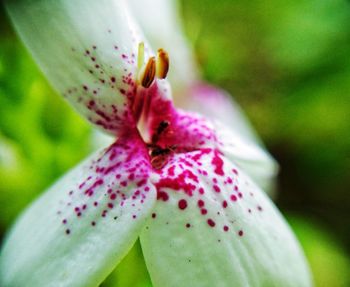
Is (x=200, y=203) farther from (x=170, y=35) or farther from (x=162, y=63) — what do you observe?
(x=170, y=35)

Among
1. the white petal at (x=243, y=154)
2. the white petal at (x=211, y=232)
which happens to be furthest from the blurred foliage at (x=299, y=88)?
the white petal at (x=211, y=232)

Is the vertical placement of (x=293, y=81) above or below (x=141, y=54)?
above

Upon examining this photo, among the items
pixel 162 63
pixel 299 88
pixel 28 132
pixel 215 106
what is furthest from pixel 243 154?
pixel 299 88

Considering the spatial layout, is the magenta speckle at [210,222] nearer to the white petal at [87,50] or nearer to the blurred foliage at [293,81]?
the white petal at [87,50]

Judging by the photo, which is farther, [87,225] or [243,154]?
[243,154]

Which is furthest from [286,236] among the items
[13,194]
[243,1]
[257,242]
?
[243,1]

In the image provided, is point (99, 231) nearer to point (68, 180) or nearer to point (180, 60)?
point (68, 180)
